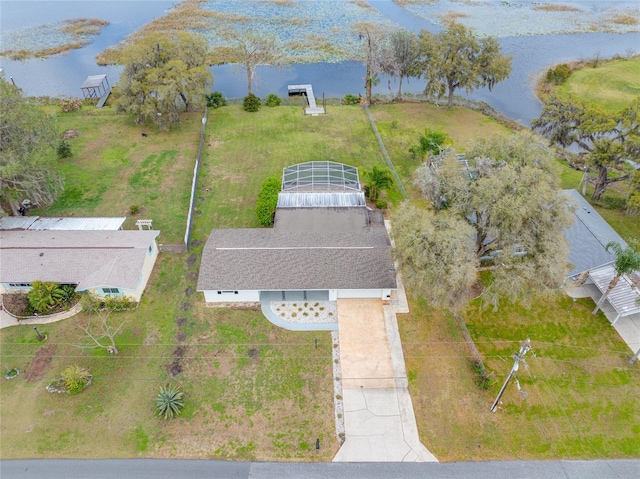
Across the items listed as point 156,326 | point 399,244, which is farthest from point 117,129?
point 399,244

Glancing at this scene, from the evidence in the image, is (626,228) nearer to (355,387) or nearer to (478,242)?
(478,242)

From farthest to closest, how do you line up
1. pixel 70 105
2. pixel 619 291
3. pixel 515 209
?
pixel 70 105 → pixel 619 291 → pixel 515 209

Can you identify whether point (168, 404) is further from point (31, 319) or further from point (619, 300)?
point (619, 300)

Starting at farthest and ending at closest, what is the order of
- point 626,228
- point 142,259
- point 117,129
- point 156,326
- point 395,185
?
point 117,129 → point 395,185 → point 626,228 → point 142,259 → point 156,326

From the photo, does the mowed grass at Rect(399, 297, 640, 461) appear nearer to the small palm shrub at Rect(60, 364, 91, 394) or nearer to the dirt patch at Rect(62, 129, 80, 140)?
the small palm shrub at Rect(60, 364, 91, 394)

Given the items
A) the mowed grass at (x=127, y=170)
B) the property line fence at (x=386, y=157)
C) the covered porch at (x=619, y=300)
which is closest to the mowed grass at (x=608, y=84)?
the property line fence at (x=386, y=157)

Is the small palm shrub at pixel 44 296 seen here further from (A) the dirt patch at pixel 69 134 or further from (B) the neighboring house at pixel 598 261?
(B) the neighboring house at pixel 598 261

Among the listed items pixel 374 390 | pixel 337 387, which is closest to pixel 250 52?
pixel 337 387
